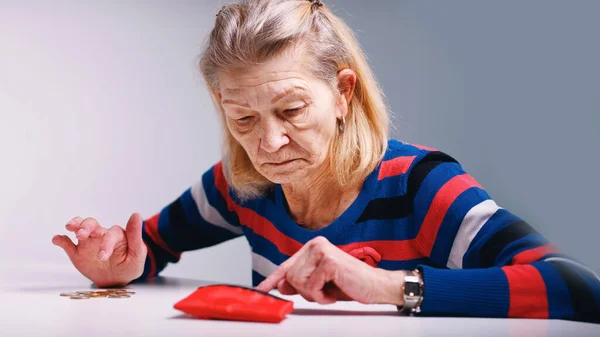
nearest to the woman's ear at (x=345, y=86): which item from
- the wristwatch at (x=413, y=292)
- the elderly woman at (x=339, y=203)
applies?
the elderly woman at (x=339, y=203)

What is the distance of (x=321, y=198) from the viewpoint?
2135mm

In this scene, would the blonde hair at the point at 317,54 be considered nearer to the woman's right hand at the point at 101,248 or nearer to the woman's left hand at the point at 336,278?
the woman's right hand at the point at 101,248

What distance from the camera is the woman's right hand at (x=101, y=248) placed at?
214 cm

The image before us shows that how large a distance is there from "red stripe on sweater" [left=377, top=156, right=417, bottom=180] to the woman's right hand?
64 centimetres

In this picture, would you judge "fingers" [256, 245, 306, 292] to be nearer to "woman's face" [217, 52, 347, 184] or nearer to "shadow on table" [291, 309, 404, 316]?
"shadow on table" [291, 309, 404, 316]

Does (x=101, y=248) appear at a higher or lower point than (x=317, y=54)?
lower

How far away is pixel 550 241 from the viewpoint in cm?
157

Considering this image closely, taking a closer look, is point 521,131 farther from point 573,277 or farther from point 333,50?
point 333,50

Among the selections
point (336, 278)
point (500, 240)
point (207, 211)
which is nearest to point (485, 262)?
point (500, 240)

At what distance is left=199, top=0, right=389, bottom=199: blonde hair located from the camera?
1934 mm

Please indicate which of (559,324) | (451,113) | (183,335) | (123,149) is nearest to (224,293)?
(183,335)

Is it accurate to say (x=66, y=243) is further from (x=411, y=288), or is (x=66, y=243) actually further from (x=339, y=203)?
(x=411, y=288)

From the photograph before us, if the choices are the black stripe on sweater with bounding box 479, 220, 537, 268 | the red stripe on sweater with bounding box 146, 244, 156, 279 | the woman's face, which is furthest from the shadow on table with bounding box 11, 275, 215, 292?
the black stripe on sweater with bounding box 479, 220, 537, 268

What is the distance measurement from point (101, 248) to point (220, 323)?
759 mm
